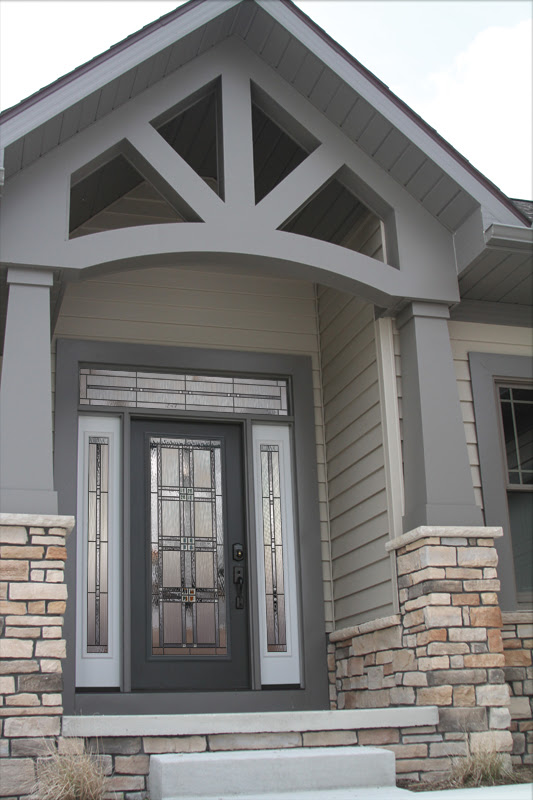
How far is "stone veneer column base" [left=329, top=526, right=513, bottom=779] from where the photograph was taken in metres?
5.41

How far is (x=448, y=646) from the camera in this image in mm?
5566

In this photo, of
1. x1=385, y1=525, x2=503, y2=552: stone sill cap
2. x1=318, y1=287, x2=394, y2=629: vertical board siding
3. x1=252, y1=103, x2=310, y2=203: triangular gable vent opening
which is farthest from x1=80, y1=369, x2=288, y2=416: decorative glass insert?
x1=385, y1=525, x2=503, y2=552: stone sill cap

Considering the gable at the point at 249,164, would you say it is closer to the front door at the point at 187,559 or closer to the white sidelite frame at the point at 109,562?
the white sidelite frame at the point at 109,562

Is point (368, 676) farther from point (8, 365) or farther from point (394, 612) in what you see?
point (8, 365)

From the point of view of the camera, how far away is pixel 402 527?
6.20 m

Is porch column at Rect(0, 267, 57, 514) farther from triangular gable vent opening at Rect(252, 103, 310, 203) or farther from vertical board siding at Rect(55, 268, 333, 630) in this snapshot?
triangular gable vent opening at Rect(252, 103, 310, 203)

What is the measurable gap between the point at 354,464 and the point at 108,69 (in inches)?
127

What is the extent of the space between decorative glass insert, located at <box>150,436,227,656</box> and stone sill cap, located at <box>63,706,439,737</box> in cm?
177

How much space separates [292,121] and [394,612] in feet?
11.4

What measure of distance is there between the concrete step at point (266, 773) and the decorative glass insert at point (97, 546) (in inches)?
77.9

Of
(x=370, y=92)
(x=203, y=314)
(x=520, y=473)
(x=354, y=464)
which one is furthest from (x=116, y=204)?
(x=520, y=473)

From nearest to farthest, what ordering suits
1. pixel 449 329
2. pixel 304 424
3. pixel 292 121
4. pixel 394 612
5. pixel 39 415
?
pixel 39 415
pixel 394 612
pixel 292 121
pixel 449 329
pixel 304 424

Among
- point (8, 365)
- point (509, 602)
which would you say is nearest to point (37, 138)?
point (8, 365)

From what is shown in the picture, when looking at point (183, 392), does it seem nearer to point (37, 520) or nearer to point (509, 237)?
point (37, 520)
